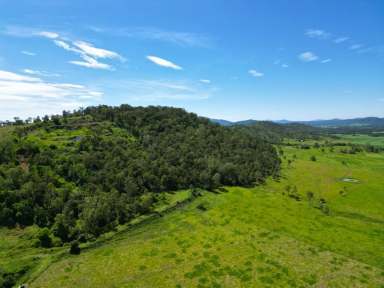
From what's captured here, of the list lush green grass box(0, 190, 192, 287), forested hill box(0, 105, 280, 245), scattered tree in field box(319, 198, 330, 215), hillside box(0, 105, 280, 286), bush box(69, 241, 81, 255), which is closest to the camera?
lush green grass box(0, 190, 192, 287)

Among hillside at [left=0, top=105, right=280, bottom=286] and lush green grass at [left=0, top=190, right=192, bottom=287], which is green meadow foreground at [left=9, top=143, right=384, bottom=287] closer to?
lush green grass at [left=0, top=190, right=192, bottom=287]

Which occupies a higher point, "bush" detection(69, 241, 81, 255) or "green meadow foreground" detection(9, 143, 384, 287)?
"bush" detection(69, 241, 81, 255)

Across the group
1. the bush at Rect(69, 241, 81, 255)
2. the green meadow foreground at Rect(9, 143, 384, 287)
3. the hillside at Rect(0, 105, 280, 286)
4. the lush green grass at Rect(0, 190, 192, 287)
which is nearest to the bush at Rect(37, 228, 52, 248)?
the hillside at Rect(0, 105, 280, 286)

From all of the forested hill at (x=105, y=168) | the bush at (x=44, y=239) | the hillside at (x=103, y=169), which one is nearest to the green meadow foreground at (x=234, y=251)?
the bush at (x=44, y=239)

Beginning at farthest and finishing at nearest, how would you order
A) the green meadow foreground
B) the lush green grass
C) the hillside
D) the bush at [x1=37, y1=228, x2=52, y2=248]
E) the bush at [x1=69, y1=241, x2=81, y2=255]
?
the hillside → the bush at [x1=37, y1=228, x2=52, y2=248] → the bush at [x1=69, y1=241, x2=81, y2=255] → the lush green grass → the green meadow foreground

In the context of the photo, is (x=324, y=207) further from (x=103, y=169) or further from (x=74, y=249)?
(x=74, y=249)

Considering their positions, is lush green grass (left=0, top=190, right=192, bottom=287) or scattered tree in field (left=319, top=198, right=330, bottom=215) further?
scattered tree in field (left=319, top=198, right=330, bottom=215)
